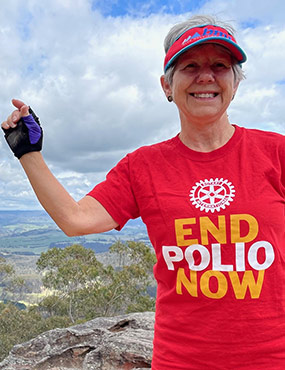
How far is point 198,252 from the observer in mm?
1371

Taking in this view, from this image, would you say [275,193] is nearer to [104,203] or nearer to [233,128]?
[233,128]

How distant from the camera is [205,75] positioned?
1468mm

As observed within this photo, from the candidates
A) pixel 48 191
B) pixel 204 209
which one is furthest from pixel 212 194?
pixel 48 191

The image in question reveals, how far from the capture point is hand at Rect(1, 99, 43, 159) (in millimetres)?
1484

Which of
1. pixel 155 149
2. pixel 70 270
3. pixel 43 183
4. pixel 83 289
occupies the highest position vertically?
pixel 155 149

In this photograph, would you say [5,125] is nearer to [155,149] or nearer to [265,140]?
[155,149]

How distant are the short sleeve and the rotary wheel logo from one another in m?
0.28

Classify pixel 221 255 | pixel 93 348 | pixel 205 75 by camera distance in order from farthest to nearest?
pixel 93 348 → pixel 205 75 → pixel 221 255

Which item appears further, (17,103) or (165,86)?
(165,86)

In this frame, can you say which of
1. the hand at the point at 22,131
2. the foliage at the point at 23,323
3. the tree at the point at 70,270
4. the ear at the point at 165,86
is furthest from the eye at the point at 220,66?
the foliage at the point at 23,323

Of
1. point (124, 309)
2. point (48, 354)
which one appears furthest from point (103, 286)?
point (48, 354)

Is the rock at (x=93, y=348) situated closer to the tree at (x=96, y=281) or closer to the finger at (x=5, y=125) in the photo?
the finger at (x=5, y=125)

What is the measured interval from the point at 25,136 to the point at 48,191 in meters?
0.22

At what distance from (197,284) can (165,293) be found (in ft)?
0.50
